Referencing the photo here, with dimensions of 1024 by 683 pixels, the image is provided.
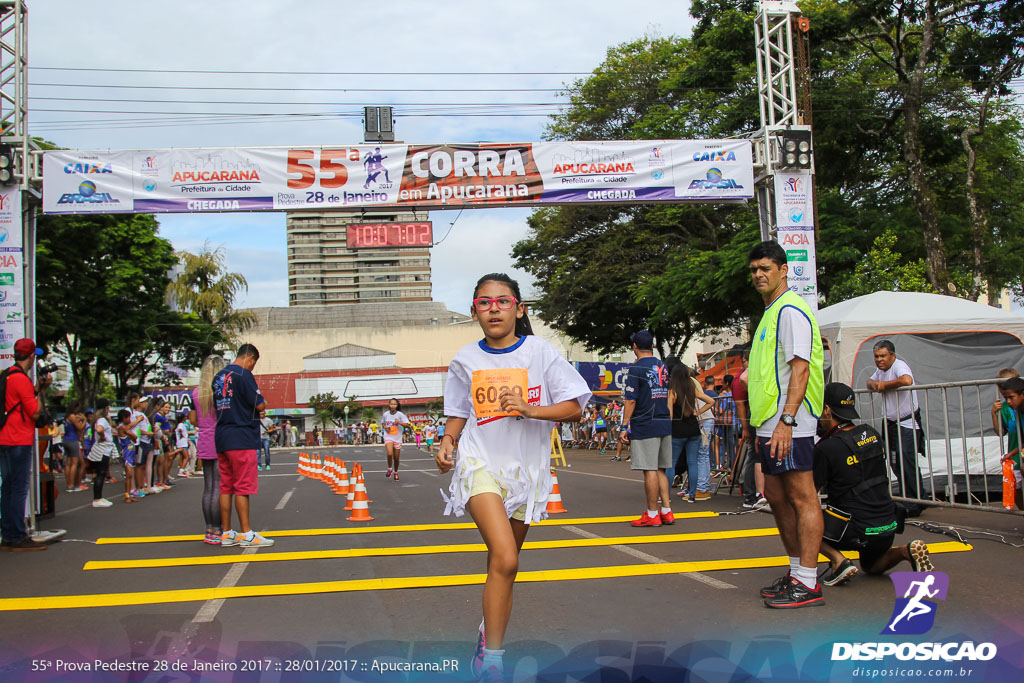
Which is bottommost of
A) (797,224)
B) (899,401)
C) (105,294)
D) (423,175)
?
(899,401)

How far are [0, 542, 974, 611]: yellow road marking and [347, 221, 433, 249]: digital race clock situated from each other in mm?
9786

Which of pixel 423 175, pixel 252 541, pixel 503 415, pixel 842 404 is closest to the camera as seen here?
pixel 503 415

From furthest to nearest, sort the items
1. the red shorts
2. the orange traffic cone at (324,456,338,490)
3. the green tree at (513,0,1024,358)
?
the green tree at (513,0,1024,358)
the orange traffic cone at (324,456,338,490)
the red shorts

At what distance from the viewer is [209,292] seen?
160 feet

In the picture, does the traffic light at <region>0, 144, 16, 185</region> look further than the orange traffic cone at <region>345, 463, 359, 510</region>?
No

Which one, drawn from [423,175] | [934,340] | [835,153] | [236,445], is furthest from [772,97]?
[835,153]

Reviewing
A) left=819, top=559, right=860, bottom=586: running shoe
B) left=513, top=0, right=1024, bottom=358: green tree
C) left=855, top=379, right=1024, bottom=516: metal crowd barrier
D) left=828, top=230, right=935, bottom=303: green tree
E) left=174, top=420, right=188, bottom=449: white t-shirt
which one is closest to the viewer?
left=819, top=559, right=860, bottom=586: running shoe

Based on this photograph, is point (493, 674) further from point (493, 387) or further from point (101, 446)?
point (101, 446)

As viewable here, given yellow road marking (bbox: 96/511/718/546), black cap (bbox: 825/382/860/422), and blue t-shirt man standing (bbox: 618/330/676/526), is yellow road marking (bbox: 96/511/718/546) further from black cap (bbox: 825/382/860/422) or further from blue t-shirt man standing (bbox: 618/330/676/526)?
black cap (bbox: 825/382/860/422)

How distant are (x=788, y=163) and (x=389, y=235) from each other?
23.9ft

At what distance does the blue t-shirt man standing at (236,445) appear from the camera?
798 cm

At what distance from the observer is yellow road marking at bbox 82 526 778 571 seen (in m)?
7.25

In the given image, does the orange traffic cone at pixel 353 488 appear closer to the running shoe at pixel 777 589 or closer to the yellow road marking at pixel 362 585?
the yellow road marking at pixel 362 585

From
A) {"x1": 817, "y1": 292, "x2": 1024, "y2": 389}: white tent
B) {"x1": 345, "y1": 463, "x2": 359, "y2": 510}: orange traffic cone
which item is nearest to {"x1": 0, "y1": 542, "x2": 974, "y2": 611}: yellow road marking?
{"x1": 345, "y1": 463, "x2": 359, "y2": 510}: orange traffic cone
